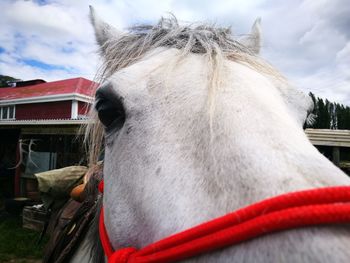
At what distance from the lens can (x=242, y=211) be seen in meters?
0.62

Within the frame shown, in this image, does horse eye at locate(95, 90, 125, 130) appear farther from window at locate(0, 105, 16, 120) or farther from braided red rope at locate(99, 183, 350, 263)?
window at locate(0, 105, 16, 120)

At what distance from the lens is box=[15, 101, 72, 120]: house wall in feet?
52.9

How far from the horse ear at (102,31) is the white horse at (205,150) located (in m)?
0.51

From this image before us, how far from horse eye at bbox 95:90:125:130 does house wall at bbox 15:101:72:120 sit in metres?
15.8

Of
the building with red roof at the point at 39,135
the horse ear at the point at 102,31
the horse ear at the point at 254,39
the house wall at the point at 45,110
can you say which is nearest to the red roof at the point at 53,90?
the building with red roof at the point at 39,135

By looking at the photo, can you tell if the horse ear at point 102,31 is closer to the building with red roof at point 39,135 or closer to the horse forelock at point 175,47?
the horse forelock at point 175,47

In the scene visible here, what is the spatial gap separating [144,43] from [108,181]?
783 mm

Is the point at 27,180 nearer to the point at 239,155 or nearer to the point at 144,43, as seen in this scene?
the point at 144,43

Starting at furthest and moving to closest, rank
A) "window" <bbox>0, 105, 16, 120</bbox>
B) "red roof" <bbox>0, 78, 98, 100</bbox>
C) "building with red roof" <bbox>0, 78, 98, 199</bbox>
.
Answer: "window" <bbox>0, 105, 16, 120</bbox>, "red roof" <bbox>0, 78, 98, 100</bbox>, "building with red roof" <bbox>0, 78, 98, 199</bbox>

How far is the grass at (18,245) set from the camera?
21.0 feet

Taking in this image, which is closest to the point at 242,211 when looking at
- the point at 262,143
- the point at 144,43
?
the point at 262,143

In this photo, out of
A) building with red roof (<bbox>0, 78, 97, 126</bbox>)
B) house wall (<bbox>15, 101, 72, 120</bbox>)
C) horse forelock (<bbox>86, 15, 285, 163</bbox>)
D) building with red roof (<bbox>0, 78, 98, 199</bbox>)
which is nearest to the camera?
horse forelock (<bbox>86, 15, 285, 163</bbox>)

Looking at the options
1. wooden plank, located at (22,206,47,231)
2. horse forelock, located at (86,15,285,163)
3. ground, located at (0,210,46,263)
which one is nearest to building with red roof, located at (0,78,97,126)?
ground, located at (0,210,46,263)

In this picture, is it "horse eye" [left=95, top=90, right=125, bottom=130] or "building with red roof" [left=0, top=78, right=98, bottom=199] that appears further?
"building with red roof" [left=0, top=78, right=98, bottom=199]
